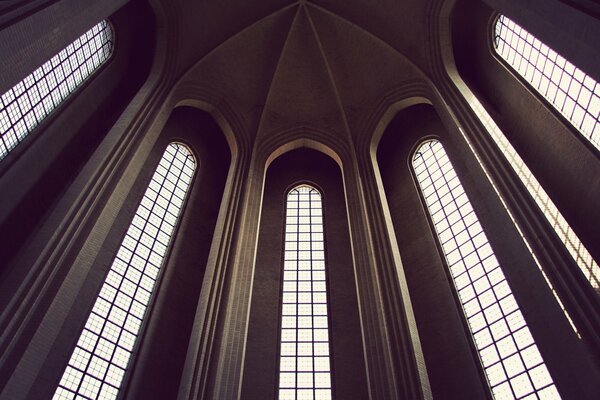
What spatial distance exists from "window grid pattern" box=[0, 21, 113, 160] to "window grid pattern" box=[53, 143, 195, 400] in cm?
366

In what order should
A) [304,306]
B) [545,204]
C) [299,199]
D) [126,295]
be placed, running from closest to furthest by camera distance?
[545,204]
[126,295]
[304,306]
[299,199]

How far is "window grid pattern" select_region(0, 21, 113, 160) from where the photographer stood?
37.3 ft

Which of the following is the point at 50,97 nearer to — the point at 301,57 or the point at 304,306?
the point at 304,306

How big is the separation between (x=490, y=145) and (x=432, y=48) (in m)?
5.64

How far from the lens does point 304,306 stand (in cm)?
1503

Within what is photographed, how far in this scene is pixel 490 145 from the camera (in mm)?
13047

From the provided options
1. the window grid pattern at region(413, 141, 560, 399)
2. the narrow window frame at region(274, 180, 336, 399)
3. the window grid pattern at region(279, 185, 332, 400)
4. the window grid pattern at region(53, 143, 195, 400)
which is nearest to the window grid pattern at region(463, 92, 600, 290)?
the window grid pattern at region(413, 141, 560, 399)

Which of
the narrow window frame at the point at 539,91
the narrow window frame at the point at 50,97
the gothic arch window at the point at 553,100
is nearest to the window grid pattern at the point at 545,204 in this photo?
the gothic arch window at the point at 553,100

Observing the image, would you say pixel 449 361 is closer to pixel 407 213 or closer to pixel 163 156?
pixel 407 213

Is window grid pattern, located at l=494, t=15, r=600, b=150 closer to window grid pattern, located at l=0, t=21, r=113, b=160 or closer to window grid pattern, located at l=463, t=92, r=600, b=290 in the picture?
window grid pattern, located at l=463, t=92, r=600, b=290

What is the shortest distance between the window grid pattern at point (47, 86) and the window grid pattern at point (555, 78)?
11482 millimetres

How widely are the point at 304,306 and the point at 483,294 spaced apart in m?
5.00

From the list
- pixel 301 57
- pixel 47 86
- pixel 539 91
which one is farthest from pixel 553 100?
pixel 47 86

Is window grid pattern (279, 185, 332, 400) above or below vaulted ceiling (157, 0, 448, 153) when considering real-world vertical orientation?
below
